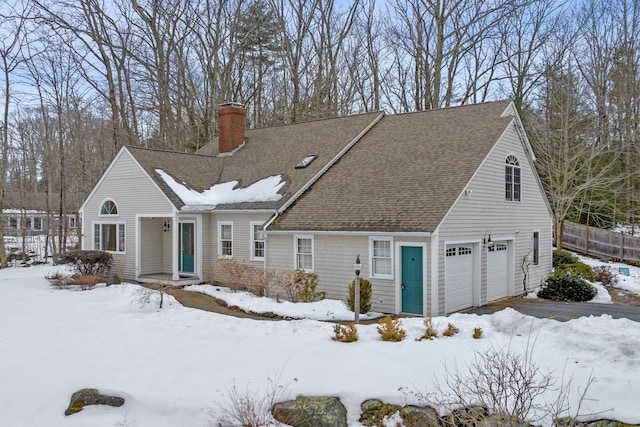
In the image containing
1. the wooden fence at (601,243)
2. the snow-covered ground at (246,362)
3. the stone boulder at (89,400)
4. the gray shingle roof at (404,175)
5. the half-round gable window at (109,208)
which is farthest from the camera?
the wooden fence at (601,243)

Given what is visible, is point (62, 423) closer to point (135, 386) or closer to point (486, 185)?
point (135, 386)

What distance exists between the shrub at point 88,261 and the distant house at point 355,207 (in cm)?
79

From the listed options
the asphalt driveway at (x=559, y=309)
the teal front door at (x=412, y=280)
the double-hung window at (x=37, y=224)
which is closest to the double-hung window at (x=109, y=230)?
the teal front door at (x=412, y=280)

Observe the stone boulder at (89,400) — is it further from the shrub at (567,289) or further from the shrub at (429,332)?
the shrub at (567,289)

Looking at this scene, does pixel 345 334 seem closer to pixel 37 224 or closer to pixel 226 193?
pixel 226 193

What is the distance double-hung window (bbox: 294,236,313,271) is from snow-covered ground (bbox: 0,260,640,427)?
5.11 metres

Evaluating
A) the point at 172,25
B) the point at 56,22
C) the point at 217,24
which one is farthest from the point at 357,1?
the point at 56,22

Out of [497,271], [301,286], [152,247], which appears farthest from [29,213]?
[497,271]

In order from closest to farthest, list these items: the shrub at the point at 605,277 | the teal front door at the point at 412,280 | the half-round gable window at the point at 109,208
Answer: the teal front door at the point at 412,280 → the shrub at the point at 605,277 → the half-round gable window at the point at 109,208

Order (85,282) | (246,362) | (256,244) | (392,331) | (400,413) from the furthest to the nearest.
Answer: (256,244), (85,282), (392,331), (246,362), (400,413)

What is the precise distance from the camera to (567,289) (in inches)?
675

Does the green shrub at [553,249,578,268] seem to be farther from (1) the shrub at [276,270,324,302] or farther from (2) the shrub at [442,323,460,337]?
(2) the shrub at [442,323,460,337]

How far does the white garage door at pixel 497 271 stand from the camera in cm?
1645

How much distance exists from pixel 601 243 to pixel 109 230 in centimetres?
2339
